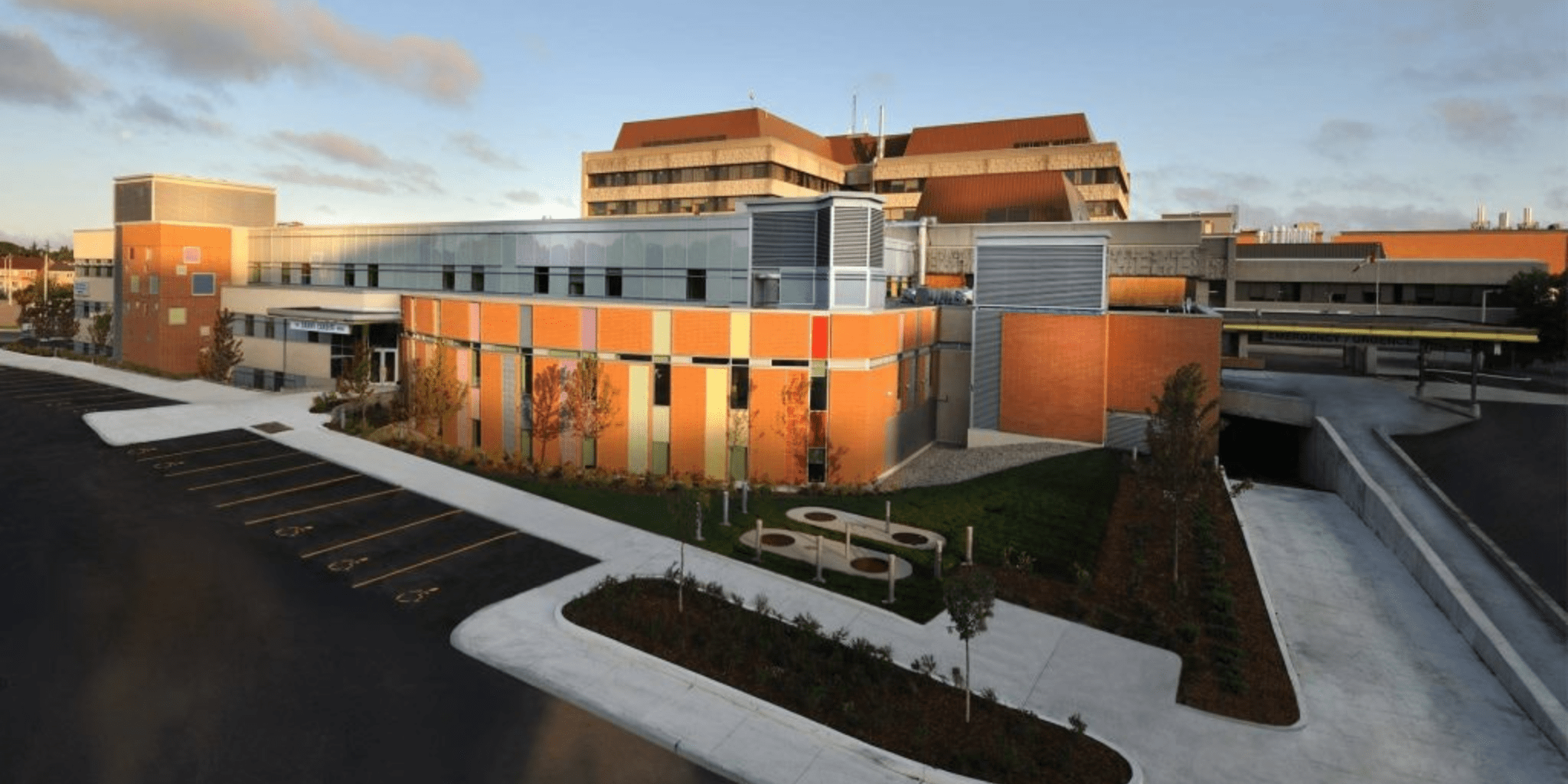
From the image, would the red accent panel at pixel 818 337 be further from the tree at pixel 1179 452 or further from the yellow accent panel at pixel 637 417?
the tree at pixel 1179 452

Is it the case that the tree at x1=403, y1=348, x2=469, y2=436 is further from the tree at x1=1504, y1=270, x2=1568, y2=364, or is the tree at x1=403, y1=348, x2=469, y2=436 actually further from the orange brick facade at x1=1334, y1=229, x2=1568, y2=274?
the orange brick facade at x1=1334, y1=229, x2=1568, y2=274

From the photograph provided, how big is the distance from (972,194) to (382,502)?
151 feet

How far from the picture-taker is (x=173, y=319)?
60.7 metres

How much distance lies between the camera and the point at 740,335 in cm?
3297

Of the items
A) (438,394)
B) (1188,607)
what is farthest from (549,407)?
(1188,607)

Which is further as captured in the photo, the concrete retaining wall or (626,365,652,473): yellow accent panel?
(626,365,652,473): yellow accent panel

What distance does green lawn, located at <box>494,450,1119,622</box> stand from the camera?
23188mm

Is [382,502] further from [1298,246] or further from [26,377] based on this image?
[1298,246]

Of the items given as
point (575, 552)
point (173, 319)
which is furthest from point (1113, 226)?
point (173, 319)

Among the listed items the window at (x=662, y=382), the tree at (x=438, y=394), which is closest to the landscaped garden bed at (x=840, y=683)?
the window at (x=662, y=382)

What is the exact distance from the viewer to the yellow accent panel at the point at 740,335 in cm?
3288

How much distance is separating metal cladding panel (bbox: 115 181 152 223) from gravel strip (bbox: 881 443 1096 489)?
57.9 meters

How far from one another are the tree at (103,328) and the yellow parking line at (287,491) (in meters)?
49.5

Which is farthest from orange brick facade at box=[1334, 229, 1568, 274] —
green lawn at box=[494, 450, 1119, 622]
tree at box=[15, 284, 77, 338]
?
tree at box=[15, 284, 77, 338]
